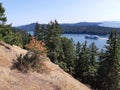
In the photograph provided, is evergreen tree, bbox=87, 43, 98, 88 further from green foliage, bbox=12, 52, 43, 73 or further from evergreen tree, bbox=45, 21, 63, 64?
green foliage, bbox=12, 52, 43, 73

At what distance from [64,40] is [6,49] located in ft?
153

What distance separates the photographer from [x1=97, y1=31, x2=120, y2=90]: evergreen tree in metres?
45.5

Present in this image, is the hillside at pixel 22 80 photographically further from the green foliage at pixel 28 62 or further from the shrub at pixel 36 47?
the shrub at pixel 36 47

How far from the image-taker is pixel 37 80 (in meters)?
20.5

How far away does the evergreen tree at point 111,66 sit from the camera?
4547cm

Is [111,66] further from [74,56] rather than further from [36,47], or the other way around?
[74,56]

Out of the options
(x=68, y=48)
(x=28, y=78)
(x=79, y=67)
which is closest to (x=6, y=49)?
(x=28, y=78)

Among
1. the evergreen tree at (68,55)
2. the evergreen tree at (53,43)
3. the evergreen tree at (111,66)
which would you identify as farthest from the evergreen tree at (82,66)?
the evergreen tree at (111,66)

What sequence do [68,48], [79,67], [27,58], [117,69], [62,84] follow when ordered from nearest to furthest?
1. [62,84]
2. [27,58]
3. [117,69]
4. [79,67]
5. [68,48]

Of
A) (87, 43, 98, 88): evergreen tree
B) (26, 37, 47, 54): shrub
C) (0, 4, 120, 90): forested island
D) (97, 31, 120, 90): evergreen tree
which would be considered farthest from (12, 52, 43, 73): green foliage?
(87, 43, 98, 88): evergreen tree

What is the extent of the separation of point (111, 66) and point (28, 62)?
1000 inches

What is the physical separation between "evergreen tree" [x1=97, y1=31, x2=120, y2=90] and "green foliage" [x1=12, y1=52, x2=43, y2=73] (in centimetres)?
2322

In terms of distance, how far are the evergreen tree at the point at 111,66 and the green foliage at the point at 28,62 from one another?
23217 mm

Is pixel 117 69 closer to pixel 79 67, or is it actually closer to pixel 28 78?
pixel 79 67
